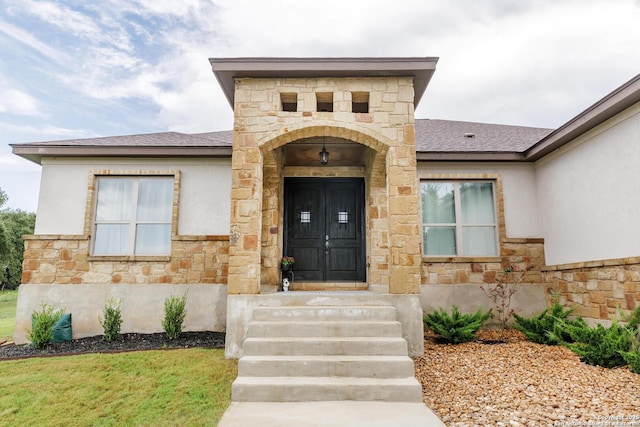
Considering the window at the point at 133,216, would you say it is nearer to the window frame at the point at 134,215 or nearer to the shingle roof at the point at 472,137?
the window frame at the point at 134,215

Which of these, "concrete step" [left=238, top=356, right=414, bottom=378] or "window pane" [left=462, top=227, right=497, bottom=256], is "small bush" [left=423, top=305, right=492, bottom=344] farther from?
"concrete step" [left=238, top=356, right=414, bottom=378]

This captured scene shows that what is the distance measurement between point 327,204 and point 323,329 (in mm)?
3671

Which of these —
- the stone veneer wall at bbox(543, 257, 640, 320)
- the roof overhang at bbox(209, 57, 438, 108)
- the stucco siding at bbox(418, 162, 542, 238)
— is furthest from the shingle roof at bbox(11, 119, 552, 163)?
the stone veneer wall at bbox(543, 257, 640, 320)

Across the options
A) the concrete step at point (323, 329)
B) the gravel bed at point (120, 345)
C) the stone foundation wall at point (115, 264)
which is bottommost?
the gravel bed at point (120, 345)

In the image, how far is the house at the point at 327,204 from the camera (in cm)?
524

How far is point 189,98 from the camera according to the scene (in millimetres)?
21891

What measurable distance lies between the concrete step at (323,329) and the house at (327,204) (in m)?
1.26

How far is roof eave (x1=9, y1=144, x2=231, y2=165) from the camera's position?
685 cm

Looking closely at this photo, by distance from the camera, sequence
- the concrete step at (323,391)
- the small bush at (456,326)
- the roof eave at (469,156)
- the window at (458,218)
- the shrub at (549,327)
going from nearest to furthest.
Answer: the concrete step at (323,391) → the shrub at (549,327) → the small bush at (456,326) → the roof eave at (469,156) → the window at (458,218)

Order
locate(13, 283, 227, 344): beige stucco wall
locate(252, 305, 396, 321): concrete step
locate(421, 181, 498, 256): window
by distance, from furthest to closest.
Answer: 1. locate(421, 181, 498, 256): window
2. locate(13, 283, 227, 344): beige stucco wall
3. locate(252, 305, 396, 321): concrete step

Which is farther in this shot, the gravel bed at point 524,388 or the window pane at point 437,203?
the window pane at point 437,203

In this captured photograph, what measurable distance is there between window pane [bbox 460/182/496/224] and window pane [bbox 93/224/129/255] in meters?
7.22

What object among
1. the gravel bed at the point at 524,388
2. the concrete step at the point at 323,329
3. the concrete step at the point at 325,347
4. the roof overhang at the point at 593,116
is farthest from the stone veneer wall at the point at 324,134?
the roof overhang at the point at 593,116

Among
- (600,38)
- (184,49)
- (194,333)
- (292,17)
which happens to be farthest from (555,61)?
(194,333)
